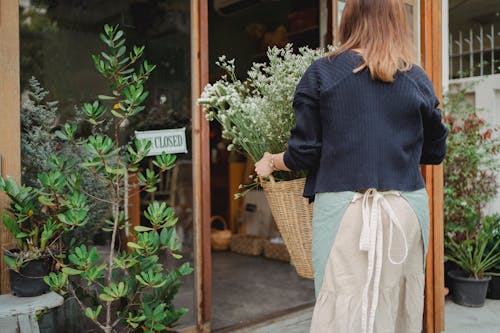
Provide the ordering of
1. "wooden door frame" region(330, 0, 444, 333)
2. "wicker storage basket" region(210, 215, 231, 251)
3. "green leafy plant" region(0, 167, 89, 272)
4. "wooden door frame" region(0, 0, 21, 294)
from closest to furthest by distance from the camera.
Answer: "green leafy plant" region(0, 167, 89, 272)
"wooden door frame" region(0, 0, 21, 294)
"wooden door frame" region(330, 0, 444, 333)
"wicker storage basket" region(210, 215, 231, 251)

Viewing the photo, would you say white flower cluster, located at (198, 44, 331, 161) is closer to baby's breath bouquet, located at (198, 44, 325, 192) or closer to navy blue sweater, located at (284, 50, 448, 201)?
baby's breath bouquet, located at (198, 44, 325, 192)

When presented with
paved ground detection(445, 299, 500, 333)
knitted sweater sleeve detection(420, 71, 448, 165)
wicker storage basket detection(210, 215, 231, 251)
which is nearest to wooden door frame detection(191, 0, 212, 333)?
knitted sweater sleeve detection(420, 71, 448, 165)

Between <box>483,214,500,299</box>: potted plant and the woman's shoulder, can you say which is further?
<box>483,214,500,299</box>: potted plant

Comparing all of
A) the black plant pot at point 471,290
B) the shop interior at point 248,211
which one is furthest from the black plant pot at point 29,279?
the black plant pot at point 471,290

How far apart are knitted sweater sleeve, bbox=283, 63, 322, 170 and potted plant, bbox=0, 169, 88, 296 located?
85 centimetres

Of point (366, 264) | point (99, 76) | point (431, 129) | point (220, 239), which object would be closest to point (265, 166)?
point (366, 264)

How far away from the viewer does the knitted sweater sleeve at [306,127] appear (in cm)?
150

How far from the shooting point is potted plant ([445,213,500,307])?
378 centimetres

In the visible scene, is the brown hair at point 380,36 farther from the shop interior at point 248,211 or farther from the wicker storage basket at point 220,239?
the wicker storage basket at point 220,239

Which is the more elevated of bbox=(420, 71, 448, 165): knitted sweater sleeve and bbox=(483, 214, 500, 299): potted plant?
bbox=(420, 71, 448, 165): knitted sweater sleeve

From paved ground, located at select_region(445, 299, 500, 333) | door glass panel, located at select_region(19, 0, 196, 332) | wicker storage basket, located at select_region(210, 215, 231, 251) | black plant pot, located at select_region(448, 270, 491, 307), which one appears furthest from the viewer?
wicker storage basket, located at select_region(210, 215, 231, 251)

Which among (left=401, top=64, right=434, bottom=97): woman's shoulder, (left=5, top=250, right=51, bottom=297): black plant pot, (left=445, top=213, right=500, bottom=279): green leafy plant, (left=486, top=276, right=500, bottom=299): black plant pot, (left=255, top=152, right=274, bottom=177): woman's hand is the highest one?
(left=401, top=64, right=434, bottom=97): woman's shoulder

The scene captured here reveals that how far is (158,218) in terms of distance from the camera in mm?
1962

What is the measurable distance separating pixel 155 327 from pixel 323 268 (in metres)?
0.82
